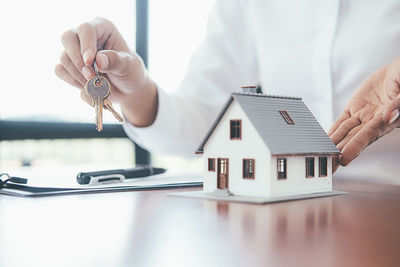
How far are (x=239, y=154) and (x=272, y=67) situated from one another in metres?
0.89

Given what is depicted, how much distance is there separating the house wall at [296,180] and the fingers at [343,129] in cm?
8

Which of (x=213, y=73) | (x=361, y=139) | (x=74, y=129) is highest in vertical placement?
(x=213, y=73)

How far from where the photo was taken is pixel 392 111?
728 millimetres

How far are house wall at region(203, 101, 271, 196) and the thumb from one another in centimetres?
24

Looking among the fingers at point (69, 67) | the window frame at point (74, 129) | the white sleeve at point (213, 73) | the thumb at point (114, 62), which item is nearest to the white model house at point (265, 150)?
the thumb at point (114, 62)

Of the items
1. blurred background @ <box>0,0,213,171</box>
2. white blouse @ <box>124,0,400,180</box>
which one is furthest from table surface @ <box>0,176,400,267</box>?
blurred background @ <box>0,0,213,171</box>

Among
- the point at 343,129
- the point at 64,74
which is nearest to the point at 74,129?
the point at 64,74

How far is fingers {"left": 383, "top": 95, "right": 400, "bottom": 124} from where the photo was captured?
0.73 m

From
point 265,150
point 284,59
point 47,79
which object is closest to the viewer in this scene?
point 265,150

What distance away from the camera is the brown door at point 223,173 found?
2.36ft

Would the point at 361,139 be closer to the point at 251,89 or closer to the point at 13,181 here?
the point at 251,89

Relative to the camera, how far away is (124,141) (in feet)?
8.79

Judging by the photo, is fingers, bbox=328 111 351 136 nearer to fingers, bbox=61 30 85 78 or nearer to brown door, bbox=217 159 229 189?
brown door, bbox=217 159 229 189

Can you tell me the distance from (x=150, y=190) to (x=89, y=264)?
48 centimetres
